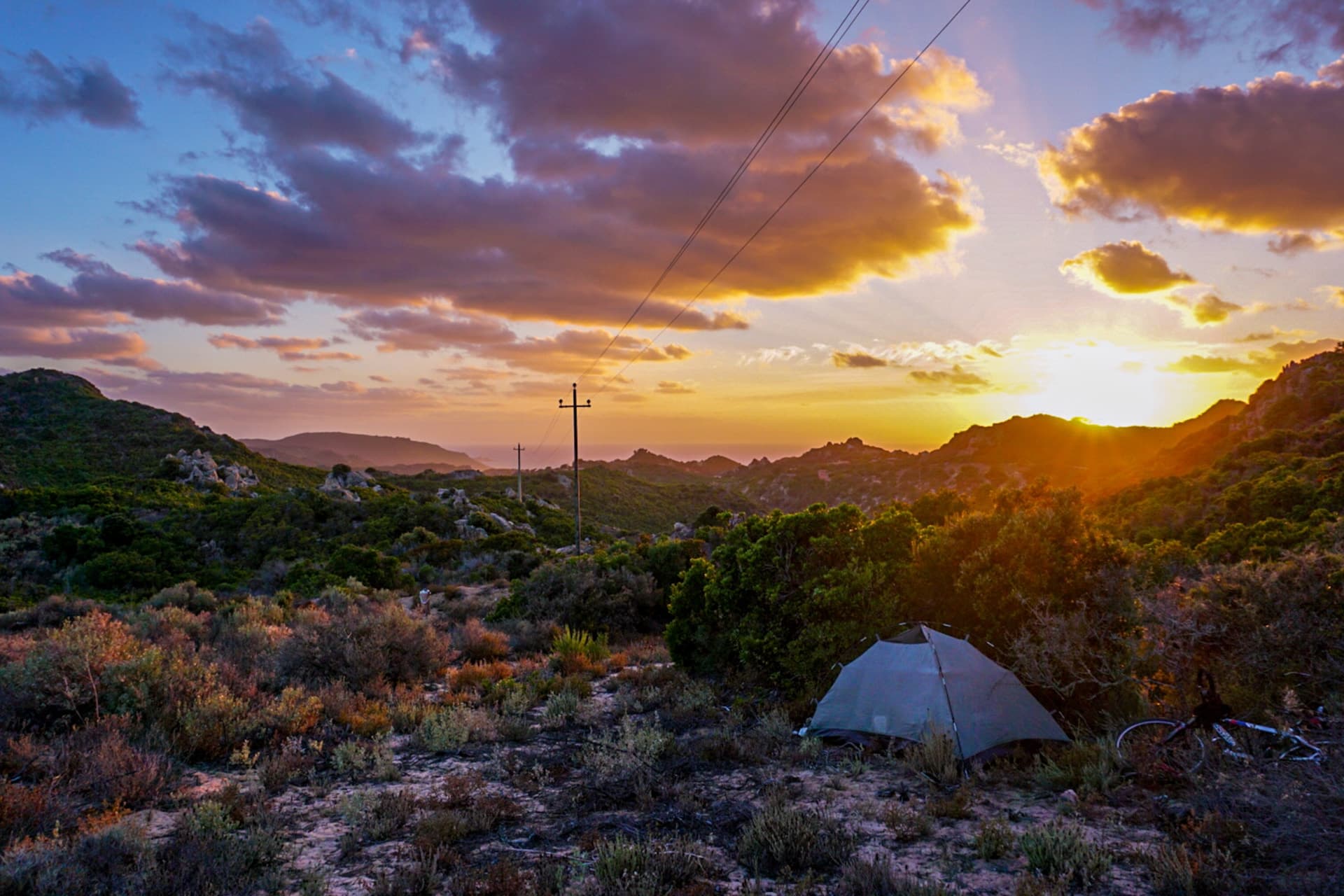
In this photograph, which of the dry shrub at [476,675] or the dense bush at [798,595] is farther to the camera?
the dry shrub at [476,675]

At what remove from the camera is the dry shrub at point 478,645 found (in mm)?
16016

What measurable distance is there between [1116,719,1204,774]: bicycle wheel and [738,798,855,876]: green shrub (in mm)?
3448

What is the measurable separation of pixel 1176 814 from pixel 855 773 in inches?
128

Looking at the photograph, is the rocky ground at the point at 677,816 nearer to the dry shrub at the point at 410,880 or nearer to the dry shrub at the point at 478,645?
the dry shrub at the point at 410,880

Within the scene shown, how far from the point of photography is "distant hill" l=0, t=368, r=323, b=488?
162 feet

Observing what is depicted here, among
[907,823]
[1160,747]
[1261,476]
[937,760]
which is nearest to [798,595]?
[937,760]

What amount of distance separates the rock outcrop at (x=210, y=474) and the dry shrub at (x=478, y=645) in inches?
1532

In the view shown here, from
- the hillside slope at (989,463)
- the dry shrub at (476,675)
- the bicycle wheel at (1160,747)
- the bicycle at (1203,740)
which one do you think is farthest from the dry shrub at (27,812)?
the hillside slope at (989,463)

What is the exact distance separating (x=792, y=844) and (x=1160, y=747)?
429 cm

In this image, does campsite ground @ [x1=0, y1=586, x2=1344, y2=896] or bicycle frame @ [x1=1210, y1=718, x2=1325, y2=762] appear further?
bicycle frame @ [x1=1210, y1=718, x2=1325, y2=762]

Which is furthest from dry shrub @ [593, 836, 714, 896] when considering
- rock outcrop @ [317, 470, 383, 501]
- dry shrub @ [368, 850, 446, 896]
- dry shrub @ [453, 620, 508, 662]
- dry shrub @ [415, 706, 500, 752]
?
rock outcrop @ [317, 470, 383, 501]

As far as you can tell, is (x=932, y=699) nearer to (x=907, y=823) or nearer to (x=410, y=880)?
(x=907, y=823)

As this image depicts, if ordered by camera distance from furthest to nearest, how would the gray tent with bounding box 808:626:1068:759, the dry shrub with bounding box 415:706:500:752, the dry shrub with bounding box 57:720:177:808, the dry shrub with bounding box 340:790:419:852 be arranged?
the dry shrub with bounding box 415:706:500:752 < the gray tent with bounding box 808:626:1068:759 < the dry shrub with bounding box 57:720:177:808 < the dry shrub with bounding box 340:790:419:852

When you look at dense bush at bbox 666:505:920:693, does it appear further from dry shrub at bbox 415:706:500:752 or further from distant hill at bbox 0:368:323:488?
distant hill at bbox 0:368:323:488
